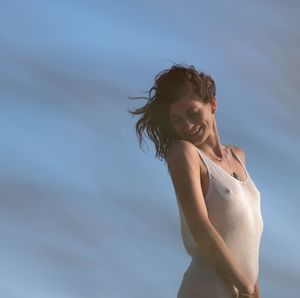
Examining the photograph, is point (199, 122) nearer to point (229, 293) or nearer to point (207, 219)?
point (207, 219)

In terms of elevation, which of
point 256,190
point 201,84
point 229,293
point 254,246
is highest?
point 201,84

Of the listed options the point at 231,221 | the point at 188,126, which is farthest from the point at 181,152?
the point at 231,221

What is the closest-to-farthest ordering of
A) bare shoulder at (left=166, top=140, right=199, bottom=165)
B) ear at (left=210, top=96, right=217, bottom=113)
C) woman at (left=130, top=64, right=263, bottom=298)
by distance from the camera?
woman at (left=130, top=64, right=263, bottom=298), bare shoulder at (left=166, top=140, right=199, bottom=165), ear at (left=210, top=96, right=217, bottom=113)

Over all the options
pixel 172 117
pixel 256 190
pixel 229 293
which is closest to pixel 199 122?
pixel 172 117

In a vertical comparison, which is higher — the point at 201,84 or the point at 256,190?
the point at 201,84

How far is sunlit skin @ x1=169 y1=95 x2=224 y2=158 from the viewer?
4.84 meters

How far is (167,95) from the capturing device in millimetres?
4875

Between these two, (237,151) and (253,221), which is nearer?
(253,221)

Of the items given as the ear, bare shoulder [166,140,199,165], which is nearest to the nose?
bare shoulder [166,140,199,165]

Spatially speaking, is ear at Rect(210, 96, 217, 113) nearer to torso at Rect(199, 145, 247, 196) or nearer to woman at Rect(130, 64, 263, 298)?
woman at Rect(130, 64, 263, 298)

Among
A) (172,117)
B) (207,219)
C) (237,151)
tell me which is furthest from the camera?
(237,151)

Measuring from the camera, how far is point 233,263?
15.0 ft

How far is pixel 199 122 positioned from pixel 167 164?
0.30m

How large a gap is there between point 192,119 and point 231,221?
23.1 inches
